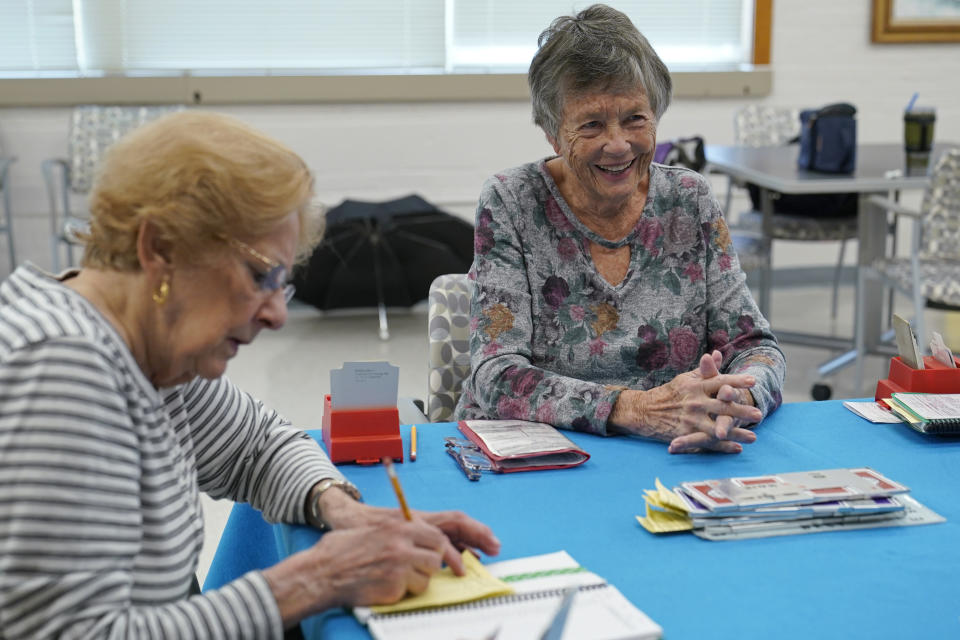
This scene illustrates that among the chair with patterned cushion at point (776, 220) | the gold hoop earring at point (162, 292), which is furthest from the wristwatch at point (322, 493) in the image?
the chair with patterned cushion at point (776, 220)

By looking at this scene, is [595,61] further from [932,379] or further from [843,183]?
[843,183]

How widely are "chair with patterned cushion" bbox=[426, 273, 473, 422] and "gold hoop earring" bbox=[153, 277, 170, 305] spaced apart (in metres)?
1.08

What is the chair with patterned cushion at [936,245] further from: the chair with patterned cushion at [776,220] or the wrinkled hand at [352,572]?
the wrinkled hand at [352,572]

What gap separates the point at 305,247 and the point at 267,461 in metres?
0.38

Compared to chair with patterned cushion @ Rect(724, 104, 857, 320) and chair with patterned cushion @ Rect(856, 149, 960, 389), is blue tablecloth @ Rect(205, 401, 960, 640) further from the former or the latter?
chair with patterned cushion @ Rect(724, 104, 857, 320)

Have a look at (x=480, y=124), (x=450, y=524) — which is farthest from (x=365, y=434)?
(x=480, y=124)

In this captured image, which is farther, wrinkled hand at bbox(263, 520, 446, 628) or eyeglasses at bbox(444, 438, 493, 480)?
eyeglasses at bbox(444, 438, 493, 480)

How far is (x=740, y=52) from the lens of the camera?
651cm

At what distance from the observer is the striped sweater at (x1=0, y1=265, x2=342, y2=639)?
1.02m

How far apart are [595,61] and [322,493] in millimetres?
1035

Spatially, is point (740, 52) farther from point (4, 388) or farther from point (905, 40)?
point (4, 388)

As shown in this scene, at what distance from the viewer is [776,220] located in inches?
200

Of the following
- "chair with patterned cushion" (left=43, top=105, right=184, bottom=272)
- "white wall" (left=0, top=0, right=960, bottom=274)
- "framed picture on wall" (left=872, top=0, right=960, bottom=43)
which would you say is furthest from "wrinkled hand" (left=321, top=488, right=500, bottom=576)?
"framed picture on wall" (left=872, top=0, right=960, bottom=43)

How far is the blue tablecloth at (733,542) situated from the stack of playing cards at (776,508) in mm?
22
